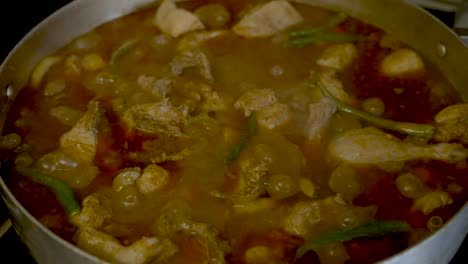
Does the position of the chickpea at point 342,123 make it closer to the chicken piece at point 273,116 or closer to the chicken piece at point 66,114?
the chicken piece at point 273,116

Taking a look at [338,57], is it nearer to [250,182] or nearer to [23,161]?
[250,182]

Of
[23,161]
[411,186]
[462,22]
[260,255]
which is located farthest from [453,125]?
[23,161]

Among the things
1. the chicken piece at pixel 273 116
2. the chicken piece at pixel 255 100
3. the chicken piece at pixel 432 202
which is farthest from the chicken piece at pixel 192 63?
the chicken piece at pixel 432 202

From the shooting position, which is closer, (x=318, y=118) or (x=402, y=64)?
(x=318, y=118)

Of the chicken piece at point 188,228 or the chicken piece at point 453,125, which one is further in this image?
the chicken piece at point 453,125

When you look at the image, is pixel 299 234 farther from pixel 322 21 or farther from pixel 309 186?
pixel 322 21

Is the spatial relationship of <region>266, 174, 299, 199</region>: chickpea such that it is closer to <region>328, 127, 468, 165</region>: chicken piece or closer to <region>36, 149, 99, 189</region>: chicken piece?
<region>328, 127, 468, 165</region>: chicken piece
